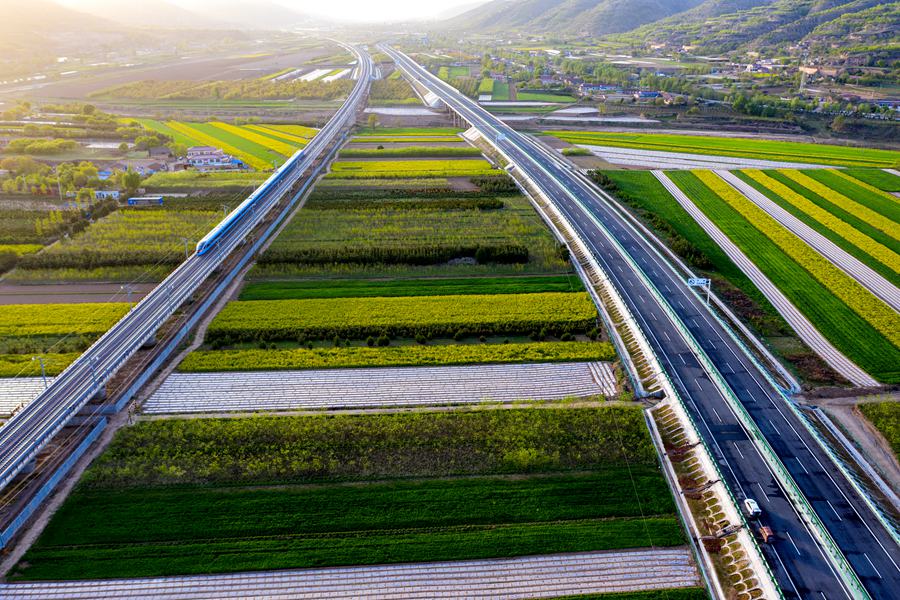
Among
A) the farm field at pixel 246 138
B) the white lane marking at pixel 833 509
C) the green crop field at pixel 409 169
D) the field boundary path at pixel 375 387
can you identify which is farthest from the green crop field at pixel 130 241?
the white lane marking at pixel 833 509

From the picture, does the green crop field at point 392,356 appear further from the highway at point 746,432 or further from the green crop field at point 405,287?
the green crop field at point 405,287

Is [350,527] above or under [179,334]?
under

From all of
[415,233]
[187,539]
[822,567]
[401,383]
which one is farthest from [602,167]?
[187,539]

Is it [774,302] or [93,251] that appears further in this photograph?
[93,251]

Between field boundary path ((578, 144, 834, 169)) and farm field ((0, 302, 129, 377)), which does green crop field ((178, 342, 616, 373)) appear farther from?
field boundary path ((578, 144, 834, 169))

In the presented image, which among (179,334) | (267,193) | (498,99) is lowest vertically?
(179,334)

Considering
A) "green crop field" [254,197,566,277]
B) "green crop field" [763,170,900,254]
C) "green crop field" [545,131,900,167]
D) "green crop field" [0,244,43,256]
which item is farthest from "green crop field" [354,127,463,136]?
"green crop field" [0,244,43,256]

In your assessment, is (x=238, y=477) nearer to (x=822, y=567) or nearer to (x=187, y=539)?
(x=187, y=539)
